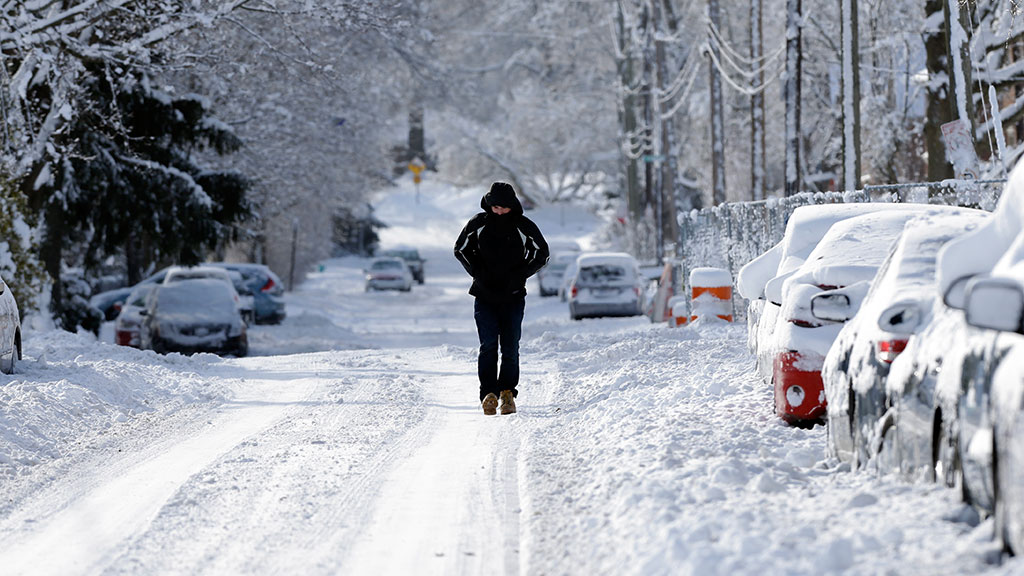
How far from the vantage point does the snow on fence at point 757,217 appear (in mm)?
17562

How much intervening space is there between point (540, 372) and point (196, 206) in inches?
550

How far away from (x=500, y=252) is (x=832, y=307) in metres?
3.06

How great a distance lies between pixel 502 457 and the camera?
9.75m

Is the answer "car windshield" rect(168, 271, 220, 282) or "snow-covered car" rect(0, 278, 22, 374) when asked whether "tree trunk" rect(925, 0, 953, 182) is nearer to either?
"car windshield" rect(168, 271, 220, 282)

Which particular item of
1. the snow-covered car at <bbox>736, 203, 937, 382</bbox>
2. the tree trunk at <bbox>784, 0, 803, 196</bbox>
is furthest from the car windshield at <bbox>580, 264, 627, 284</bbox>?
the snow-covered car at <bbox>736, 203, 937, 382</bbox>

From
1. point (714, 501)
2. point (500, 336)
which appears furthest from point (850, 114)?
point (714, 501)

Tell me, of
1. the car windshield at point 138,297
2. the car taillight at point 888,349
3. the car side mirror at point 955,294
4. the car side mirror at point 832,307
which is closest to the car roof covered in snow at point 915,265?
the car taillight at point 888,349

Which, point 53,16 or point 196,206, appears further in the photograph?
point 196,206

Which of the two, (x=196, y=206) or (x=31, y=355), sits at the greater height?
(x=196, y=206)

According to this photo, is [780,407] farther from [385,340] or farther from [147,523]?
[385,340]

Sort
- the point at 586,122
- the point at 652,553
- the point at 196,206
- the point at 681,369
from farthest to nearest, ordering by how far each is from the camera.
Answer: the point at 586,122
the point at 196,206
the point at 681,369
the point at 652,553

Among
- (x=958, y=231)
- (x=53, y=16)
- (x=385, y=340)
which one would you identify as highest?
(x=53, y=16)

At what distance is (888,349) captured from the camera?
7473 millimetres

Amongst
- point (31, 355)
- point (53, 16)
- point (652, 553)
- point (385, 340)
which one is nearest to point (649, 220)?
point (385, 340)
